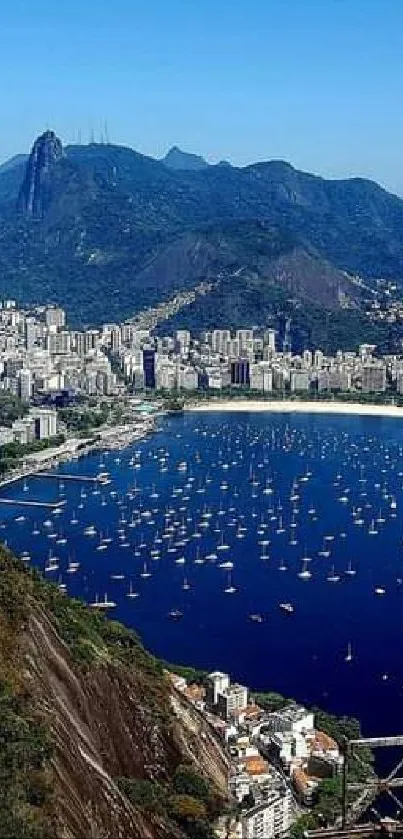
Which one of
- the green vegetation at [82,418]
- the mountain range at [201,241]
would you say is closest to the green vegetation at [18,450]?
the green vegetation at [82,418]

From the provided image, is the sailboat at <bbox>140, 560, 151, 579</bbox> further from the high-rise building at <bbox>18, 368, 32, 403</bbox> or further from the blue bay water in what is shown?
the high-rise building at <bbox>18, 368, 32, 403</bbox>

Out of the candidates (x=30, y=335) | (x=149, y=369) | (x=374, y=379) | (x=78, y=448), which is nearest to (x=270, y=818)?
(x=78, y=448)

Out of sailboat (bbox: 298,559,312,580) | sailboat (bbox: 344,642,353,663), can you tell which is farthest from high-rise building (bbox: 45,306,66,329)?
sailboat (bbox: 344,642,353,663)

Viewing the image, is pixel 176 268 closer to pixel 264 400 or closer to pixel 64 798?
pixel 264 400

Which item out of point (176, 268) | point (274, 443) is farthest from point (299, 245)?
point (274, 443)

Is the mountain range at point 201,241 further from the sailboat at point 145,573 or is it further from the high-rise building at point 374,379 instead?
the sailboat at point 145,573

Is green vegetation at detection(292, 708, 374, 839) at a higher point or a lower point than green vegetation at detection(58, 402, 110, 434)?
lower

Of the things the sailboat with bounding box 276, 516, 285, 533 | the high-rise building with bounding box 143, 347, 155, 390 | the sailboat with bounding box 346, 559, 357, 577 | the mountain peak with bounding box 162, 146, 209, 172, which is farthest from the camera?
the mountain peak with bounding box 162, 146, 209, 172

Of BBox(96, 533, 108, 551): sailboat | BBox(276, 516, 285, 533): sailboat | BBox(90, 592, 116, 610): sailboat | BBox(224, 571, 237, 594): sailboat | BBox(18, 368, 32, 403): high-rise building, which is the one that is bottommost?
BBox(90, 592, 116, 610): sailboat
